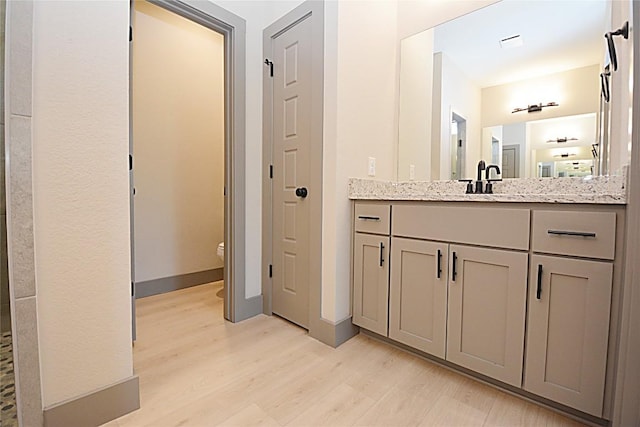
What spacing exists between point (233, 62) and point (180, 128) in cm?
113

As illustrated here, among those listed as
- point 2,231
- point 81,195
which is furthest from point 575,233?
point 2,231

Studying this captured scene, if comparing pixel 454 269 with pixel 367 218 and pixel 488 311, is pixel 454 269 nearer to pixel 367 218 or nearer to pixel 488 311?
pixel 488 311

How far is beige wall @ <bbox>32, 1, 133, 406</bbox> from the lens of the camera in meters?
1.07

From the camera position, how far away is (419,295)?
1619 mm

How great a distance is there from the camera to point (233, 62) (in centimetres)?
213

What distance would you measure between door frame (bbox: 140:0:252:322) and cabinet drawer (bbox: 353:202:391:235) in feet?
2.80

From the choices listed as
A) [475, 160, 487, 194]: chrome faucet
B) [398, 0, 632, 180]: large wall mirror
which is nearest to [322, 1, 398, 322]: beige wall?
[398, 0, 632, 180]: large wall mirror

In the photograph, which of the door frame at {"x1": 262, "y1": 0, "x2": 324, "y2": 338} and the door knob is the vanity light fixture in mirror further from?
the door knob

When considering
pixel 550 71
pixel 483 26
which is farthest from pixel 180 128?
pixel 550 71

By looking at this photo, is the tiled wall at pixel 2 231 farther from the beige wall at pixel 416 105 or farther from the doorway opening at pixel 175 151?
the beige wall at pixel 416 105

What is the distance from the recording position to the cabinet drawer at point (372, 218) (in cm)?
177

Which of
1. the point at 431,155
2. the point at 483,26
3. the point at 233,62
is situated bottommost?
the point at 431,155

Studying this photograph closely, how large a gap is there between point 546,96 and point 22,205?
243cm

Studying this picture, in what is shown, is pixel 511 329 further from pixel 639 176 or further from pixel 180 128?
pixel 180 128
